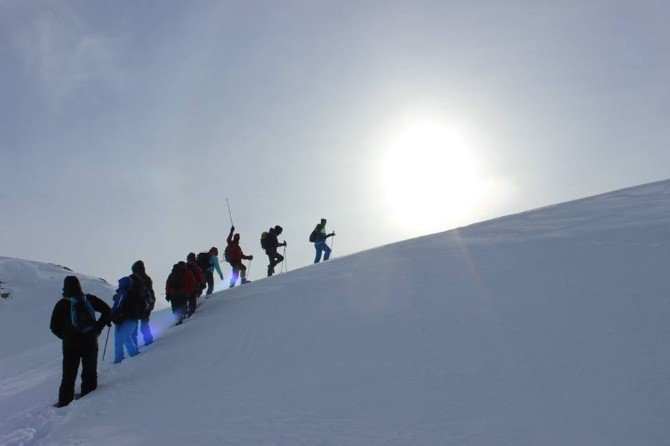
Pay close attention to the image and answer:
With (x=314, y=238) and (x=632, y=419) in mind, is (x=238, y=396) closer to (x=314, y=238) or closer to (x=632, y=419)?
(x=632, y=419)

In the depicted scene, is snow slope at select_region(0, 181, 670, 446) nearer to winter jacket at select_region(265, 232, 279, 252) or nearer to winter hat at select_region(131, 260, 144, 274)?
winter hat at select_region(131, 260, 144, 274)

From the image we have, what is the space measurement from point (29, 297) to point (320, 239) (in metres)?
17.0

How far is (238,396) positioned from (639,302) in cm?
468

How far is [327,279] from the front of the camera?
39.3ft

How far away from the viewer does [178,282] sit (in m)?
12.0

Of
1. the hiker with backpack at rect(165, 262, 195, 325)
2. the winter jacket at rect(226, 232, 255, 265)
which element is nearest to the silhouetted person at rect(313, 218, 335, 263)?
the winter jacket at rect(226, 232, 255, 265)

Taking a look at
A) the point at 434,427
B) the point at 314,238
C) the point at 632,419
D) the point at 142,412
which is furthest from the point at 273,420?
the point at 314,238

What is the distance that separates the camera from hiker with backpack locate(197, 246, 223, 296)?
15414mm

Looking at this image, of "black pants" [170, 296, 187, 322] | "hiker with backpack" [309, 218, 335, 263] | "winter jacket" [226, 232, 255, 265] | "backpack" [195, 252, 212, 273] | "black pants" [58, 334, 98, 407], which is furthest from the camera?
"hiker with backpack" [309, 218, 335, 263]

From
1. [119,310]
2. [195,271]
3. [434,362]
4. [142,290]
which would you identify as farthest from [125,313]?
[434,362]

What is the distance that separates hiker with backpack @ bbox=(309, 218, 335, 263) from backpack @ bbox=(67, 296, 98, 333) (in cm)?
1148

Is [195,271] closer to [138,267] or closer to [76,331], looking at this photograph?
[138,267]

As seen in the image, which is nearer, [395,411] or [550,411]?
[550,411]

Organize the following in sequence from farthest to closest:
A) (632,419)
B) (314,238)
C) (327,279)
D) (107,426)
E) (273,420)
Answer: (314,238)
(327,279)
(107,426)
(273,420)
(632,419)
